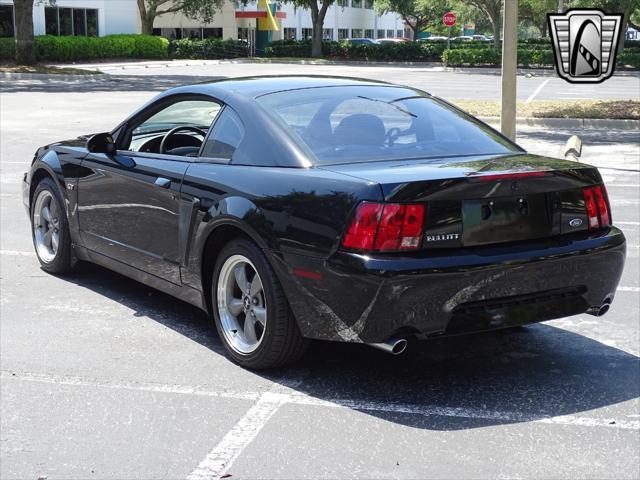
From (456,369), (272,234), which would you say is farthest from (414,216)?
(456,369)

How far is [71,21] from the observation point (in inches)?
2208

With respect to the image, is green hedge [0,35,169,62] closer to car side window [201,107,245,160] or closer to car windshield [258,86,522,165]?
car side window [201,107,245,160]

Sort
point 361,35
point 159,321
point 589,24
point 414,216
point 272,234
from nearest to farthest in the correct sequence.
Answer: point 414,216 → point 272,234 → point 159,321 → point 589,24 → point 361,35

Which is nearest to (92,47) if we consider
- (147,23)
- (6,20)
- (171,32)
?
(6,20)

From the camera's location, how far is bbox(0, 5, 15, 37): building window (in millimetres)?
50562

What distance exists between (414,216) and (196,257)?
1510 millimetres

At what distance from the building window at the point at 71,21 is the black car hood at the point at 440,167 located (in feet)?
171

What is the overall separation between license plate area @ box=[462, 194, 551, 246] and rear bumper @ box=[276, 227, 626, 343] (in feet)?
0.19

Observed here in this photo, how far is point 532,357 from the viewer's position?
5.61 metres

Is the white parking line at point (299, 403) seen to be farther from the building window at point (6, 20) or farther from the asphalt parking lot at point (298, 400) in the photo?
the building window at point (6, 20)

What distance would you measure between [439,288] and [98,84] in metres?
30.8

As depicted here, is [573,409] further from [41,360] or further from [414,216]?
[41,360]

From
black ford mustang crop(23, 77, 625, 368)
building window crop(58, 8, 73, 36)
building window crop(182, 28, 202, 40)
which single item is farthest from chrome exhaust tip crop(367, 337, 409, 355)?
building window crop(182, 28, 202, 40)
